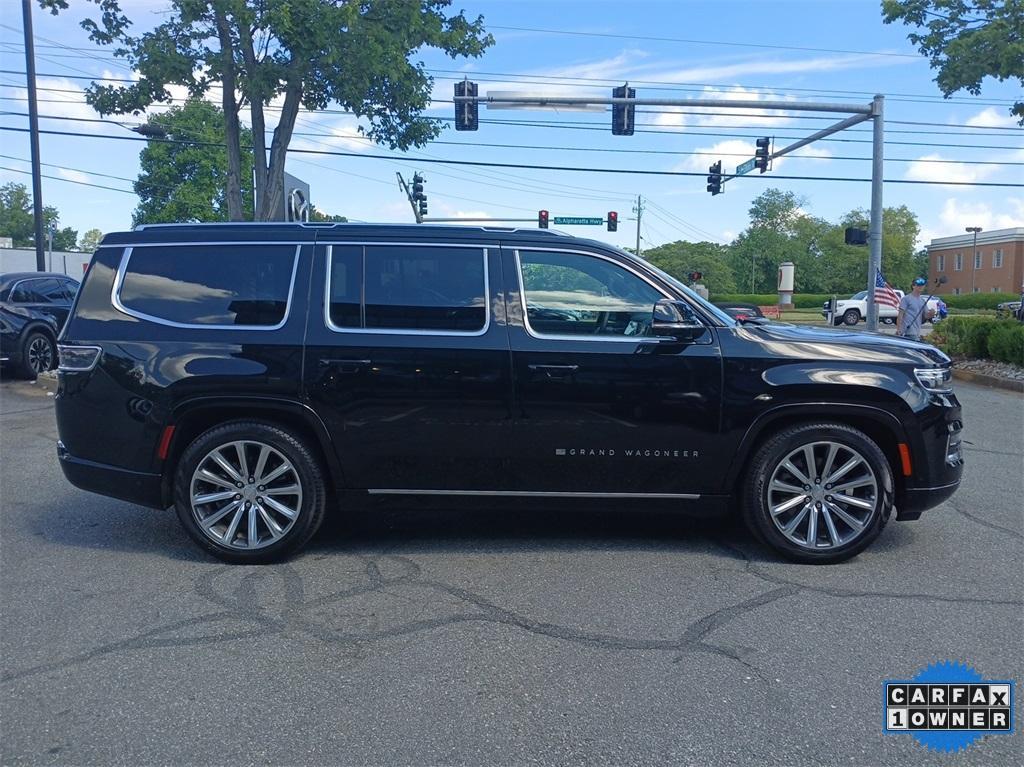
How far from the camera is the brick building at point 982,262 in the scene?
7025 cm

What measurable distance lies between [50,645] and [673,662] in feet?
9.37

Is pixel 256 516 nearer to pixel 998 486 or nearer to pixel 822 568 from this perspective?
pixel 822 568

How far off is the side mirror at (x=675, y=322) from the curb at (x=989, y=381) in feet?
37.0

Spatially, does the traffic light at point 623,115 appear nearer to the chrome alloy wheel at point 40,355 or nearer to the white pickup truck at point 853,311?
the chrome alloy wheel at point 40,355

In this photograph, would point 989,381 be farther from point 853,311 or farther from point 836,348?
point 853,311

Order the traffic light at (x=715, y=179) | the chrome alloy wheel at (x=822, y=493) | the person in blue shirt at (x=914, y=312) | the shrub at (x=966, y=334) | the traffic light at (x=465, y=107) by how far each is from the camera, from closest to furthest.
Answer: the chrome alloy wheel at (x=822, y=493), the person in blue shirt at (x=914, y=312), the shrub at (x=966, y=334), the traffic light at (x=465, y=107), the traffic light at (x=715, y=179)

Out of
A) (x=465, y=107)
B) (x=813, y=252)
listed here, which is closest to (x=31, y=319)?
(x=465, y=107)

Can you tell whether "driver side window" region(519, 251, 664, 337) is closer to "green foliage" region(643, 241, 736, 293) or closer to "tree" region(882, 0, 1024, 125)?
"tree" region(882, 0, 1024, 125)

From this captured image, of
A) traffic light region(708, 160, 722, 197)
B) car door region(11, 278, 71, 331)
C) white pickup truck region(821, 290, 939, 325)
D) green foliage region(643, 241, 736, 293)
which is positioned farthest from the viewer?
green foliage region(643, 241, 736, 293)

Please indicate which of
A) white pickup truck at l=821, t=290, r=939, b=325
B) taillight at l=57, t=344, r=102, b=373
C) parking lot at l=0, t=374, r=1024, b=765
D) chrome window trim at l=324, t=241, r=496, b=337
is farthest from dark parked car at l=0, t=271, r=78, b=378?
white pickup truck at l=821, t=290, r=939, b=325

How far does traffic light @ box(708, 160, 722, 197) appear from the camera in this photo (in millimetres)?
27141

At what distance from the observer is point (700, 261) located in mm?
78500

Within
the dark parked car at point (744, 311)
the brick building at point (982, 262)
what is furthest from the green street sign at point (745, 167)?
the brick building at point (982, 262)

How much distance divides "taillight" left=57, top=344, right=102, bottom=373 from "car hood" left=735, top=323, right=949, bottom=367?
3.84 meters
